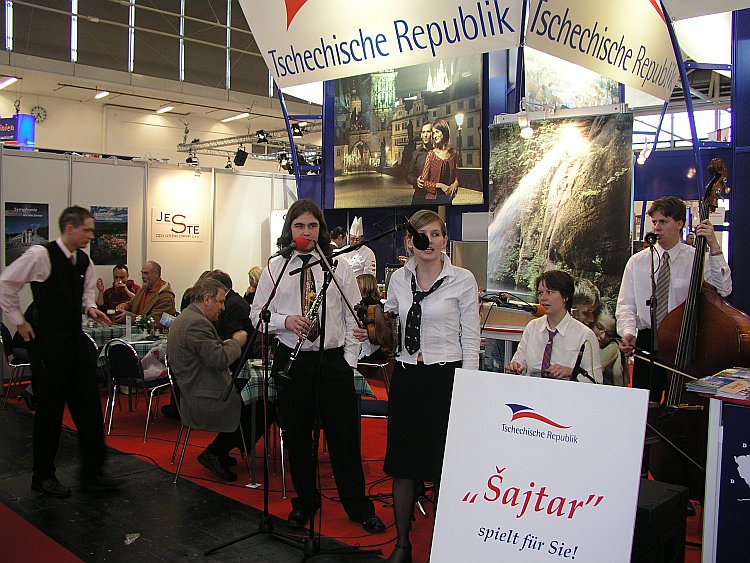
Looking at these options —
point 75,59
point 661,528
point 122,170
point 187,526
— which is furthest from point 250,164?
point 661,528

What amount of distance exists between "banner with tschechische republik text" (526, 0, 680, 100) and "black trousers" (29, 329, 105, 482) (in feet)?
10.2

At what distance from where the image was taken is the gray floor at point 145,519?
3.79 metres

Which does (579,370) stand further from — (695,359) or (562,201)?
(562,201)

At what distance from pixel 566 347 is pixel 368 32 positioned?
6.15 feet

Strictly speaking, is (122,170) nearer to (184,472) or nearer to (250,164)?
(184,472)

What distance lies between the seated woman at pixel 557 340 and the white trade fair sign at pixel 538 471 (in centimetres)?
116

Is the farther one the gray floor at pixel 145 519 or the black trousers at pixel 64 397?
the black trousers at pixel 64 397

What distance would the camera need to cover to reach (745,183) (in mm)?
5512

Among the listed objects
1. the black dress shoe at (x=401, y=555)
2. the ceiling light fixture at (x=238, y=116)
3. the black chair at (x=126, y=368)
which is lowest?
the black dress shoe at (x=401, y=555)

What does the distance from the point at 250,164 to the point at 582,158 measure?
1640cm

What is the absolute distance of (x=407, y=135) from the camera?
26.7 ft

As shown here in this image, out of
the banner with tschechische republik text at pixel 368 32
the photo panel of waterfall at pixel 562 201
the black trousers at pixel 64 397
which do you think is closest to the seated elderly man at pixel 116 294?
the black trousers at pixel 64 397

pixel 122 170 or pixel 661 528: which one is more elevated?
pixel 122 170

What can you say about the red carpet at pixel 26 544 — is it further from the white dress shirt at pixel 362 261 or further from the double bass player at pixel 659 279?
the white dress shirt at pixel 362 261
